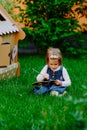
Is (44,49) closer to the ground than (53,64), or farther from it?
farther from it

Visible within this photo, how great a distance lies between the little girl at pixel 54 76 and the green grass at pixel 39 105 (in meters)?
0.16

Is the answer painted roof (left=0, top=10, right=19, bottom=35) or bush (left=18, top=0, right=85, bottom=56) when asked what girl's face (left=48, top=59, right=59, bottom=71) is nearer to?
painted roof (left=0, top=10, right=19, bottom=35)

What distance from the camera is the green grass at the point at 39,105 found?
4581mm

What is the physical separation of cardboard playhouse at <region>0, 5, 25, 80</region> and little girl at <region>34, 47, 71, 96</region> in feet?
4.04

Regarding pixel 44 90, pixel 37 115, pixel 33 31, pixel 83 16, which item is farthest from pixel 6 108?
pixel 83 16

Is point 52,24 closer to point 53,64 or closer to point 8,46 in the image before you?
point 8,46

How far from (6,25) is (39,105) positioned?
296cm

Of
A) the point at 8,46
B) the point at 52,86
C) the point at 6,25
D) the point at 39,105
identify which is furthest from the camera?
the point at 6,25

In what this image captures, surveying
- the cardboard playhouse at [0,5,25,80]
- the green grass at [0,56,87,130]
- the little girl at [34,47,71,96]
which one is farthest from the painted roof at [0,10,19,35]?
the little girl at [34,47,71,96]

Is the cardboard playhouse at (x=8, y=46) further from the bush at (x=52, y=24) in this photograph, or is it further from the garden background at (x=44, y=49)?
the bush at (x=52, y=24)

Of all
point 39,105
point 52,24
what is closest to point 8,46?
point 39,105

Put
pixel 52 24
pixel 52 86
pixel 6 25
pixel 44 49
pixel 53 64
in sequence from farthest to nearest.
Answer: pixel 44 49 → pixel 52 24 → pixel 6 25 → pixel 53 64 → pixel 52 86

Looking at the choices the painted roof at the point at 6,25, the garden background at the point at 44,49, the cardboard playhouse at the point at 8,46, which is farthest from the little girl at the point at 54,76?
the painted roof at the point at 6,25

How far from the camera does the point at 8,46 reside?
31.1 ft
